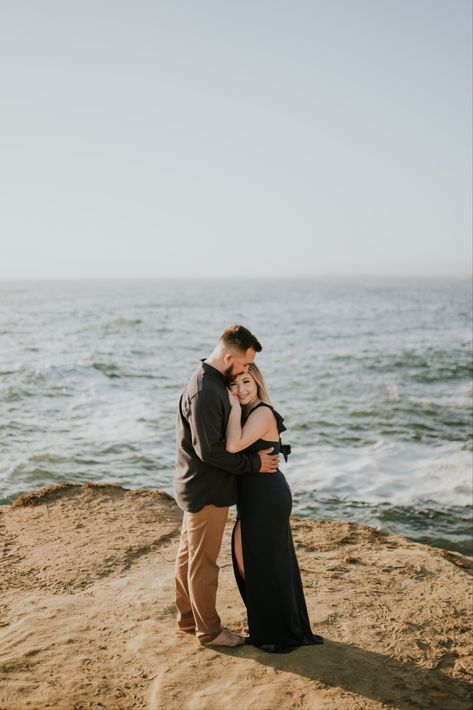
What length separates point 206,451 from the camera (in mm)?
Answer: 4383

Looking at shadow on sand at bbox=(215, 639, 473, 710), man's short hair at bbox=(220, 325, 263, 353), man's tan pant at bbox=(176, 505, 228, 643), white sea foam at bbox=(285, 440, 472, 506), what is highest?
man's short hair at bbox=(220, 325, 263, 353)

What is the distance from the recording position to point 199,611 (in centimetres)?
489

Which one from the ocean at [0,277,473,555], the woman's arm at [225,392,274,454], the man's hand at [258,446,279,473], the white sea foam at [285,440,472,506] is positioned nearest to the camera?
the woman's arm at [225,392,274,454]

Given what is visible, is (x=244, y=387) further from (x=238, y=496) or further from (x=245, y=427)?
(x=238, y=496)

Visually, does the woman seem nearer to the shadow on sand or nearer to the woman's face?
the woman's face

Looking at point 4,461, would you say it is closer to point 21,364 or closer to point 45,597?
point 45,597

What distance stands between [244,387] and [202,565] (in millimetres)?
1540

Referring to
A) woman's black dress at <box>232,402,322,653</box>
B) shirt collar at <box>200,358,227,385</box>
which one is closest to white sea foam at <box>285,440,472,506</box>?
woman's black dress at <box>232,402,322,653</box>

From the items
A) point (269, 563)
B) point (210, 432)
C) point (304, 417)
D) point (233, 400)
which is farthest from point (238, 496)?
point (304, 417)

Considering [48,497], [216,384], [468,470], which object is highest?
[216,384]

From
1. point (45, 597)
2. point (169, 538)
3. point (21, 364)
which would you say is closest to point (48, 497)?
point (169, 538)

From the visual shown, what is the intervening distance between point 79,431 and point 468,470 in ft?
31.5

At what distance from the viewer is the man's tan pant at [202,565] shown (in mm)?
4711

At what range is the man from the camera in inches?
174
